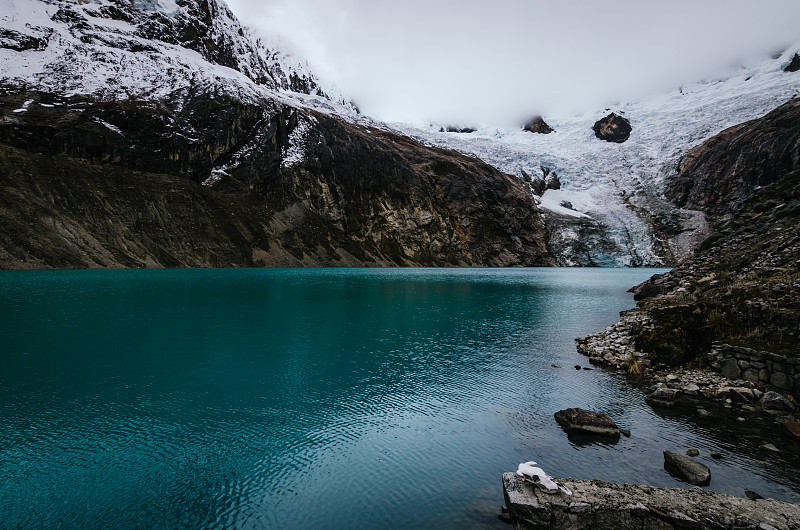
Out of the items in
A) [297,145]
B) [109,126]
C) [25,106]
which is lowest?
[109,126]

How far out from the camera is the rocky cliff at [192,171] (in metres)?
80.6

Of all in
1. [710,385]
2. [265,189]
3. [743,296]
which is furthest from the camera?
[265,189]

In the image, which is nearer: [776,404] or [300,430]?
[300,430]

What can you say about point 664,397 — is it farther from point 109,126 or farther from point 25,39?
point 25,39

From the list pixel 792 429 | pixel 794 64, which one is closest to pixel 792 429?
pixel 792 429

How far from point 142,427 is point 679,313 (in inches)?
881

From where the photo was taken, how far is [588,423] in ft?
38.5

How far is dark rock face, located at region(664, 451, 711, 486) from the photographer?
891 centimetres

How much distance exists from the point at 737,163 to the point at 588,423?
17586 cm

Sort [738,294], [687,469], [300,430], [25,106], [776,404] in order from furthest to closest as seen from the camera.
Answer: [25,106] < [738,294] < [776,404] < [300,430] < [687,469]

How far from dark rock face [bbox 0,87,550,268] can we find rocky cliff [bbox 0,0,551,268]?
374 mm

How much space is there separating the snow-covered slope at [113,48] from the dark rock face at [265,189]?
7797mm

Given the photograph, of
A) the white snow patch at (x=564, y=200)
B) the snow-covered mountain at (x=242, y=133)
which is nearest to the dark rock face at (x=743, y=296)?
the snow-covered mountain at (x=242, y=133)

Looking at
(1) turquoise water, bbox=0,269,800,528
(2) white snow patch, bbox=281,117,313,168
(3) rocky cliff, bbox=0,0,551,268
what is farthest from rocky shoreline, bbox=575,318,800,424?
(2) white snow patch, bbox=281,117,313,168
